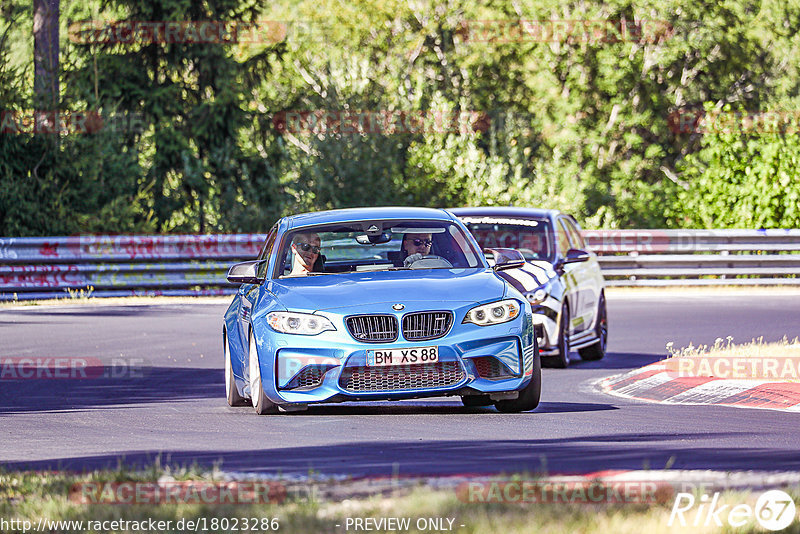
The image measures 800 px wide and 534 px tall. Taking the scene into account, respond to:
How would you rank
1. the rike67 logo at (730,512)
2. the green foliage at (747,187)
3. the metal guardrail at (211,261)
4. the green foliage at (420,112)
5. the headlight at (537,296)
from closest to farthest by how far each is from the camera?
the rike67 logo at (730,512) < the headlight at (537,296) < the metal guardrail at (211,261) < the green foliage at (420,112) < the green foliage at (747,187)

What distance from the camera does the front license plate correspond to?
35.1ft

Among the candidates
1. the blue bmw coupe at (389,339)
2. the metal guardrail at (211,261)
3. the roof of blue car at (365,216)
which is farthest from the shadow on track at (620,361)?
the metal guardrail at (211,261)

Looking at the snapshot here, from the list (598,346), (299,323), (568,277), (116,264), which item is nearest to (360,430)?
(299,323)

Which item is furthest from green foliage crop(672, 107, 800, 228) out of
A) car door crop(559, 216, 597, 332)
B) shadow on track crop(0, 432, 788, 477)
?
shadow on track crop(0, 432, 788, 477)

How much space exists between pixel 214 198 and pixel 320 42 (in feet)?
64.0

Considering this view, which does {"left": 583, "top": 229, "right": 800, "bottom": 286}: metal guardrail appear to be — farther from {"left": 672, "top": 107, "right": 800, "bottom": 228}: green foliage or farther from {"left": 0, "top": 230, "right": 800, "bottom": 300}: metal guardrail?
{"left": 672, "top": 107, "right": 800, "bottom": 228}: green foliage

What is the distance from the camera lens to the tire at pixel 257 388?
1126 cm

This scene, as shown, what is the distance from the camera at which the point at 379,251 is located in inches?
493

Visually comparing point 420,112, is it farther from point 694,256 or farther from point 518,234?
point 518,234

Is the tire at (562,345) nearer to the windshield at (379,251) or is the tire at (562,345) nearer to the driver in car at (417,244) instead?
the windshield at (379,251)

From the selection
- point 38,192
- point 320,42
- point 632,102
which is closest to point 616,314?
point 38,192

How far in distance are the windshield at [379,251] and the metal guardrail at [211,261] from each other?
16244 millimetres

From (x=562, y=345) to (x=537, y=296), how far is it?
2.40 ft

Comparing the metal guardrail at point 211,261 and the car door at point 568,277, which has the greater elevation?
the car door at point 568,277
